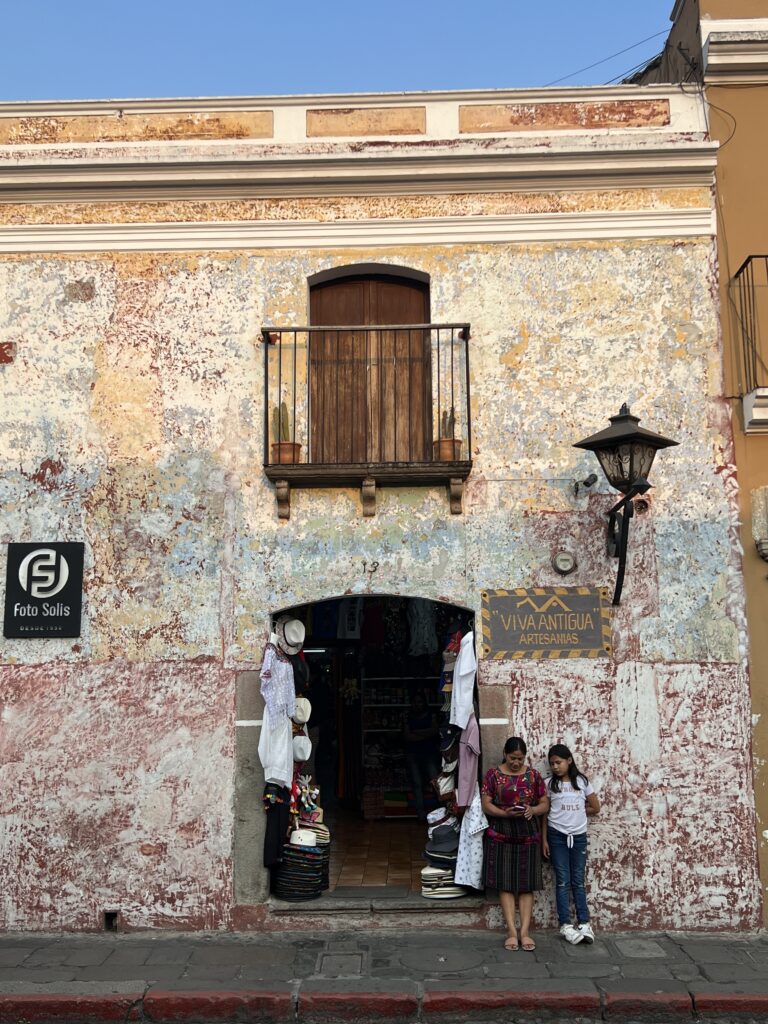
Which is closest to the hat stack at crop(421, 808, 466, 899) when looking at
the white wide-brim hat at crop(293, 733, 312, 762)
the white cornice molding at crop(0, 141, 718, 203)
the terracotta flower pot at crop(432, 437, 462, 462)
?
the white wide-brim hat at crop(293, 733, 312, 762)

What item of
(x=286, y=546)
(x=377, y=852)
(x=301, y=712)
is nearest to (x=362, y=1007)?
(x=301, y=712)

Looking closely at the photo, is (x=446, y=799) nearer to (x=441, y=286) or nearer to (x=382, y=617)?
(x=382, y=617)

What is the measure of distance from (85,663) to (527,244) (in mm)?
5345

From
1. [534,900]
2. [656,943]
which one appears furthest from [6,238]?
[656,943]

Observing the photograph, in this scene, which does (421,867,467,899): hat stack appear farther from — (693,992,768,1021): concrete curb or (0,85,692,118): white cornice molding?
(0,85,692,118): white cornice molding

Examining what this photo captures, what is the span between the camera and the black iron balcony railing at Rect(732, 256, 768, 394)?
8633mm

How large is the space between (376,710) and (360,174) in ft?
21.0

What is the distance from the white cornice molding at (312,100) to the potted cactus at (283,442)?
2.88m

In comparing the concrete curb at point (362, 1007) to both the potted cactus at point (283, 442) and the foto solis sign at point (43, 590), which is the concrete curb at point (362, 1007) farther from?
the potted cactus at point (283, 442)

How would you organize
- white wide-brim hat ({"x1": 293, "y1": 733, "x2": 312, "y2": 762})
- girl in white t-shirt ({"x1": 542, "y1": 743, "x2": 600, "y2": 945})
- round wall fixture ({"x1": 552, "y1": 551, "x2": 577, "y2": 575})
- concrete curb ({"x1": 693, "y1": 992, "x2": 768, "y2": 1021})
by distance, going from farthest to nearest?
white wide-brim hat ({"x1": 293, "y1": 733, "x2": 312, "y2": 762}) < round wall fixture ({"x1": 552, "y1": 551, "x2": 577, "y2": 575}) < girl in white t-shirt ({"x1": 542, "y1": 743, "x2": 600, "y2": 945}) < concrete curb ({"x1": 693, "y1": 992, "x2": 768, "y2": 1021})

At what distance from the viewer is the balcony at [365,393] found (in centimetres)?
870

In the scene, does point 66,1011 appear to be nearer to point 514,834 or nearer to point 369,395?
point 514,834

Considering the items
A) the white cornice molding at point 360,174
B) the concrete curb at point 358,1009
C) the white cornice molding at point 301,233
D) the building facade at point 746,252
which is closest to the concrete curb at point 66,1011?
the concrete curb at point 358,1009

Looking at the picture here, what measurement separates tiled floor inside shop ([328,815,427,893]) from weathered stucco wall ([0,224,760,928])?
1542 millimetres
